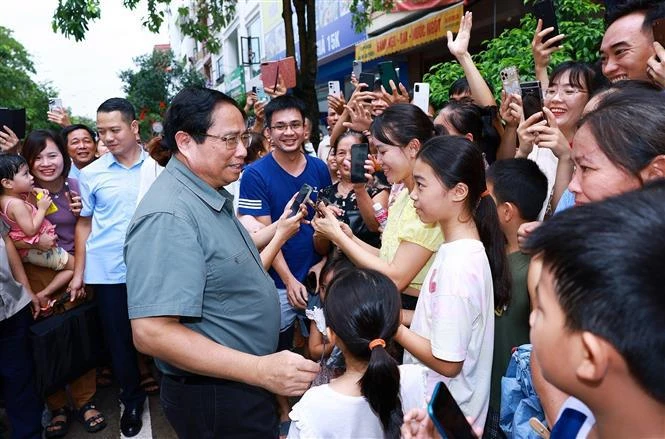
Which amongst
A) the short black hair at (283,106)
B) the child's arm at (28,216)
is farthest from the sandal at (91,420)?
the short black hair at (283,106)

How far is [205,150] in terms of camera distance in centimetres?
186

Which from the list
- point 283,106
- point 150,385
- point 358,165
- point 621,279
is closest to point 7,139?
point 150,385

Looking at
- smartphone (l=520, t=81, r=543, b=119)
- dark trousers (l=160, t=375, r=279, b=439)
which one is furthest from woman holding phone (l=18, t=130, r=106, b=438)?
smartphone (l=520, t=81, r=543, b=119)

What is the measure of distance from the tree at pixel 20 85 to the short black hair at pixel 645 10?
94.8 feet

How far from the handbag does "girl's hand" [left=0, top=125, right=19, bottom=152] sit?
165 centimetres

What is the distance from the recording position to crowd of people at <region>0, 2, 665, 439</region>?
2.60ft

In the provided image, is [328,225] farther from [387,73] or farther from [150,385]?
[150,385]

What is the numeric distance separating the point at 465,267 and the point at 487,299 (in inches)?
6.2

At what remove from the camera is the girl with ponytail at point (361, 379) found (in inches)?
58.9

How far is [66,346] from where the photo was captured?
3.16 metres

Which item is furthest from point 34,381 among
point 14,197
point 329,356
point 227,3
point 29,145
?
point 227,3

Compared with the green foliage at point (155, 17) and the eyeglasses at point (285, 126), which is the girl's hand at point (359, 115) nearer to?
the eyeglasses at point (285, 126)

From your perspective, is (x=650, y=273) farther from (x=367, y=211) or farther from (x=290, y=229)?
(x=367, y=211)

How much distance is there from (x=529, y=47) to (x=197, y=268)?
369cm
